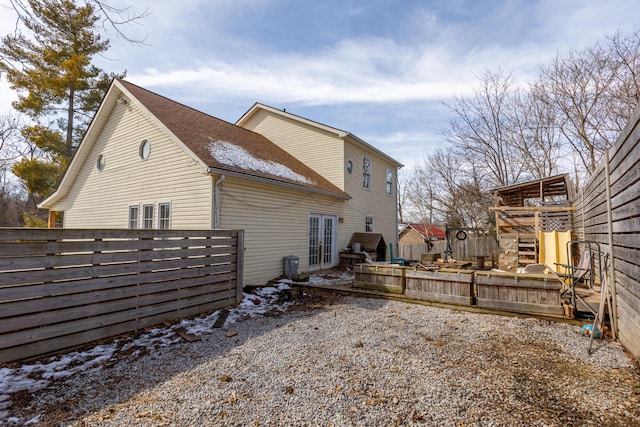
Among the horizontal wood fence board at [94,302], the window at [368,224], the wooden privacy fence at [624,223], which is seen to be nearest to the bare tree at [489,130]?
the window at [368,224]

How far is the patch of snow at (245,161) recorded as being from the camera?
29.9ft

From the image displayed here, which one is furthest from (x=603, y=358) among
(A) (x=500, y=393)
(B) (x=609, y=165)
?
(B) (x=609, y=165)

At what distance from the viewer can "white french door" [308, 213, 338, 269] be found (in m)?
11.5

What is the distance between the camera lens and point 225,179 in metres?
8.27

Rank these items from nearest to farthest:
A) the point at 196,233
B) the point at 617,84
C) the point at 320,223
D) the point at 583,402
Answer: the point at 583,402 < the point at 196,233 < the point at 320,223 < the point at 617,84

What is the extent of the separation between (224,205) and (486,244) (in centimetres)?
1077

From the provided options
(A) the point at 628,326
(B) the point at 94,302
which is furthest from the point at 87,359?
(A) the point at 628,326

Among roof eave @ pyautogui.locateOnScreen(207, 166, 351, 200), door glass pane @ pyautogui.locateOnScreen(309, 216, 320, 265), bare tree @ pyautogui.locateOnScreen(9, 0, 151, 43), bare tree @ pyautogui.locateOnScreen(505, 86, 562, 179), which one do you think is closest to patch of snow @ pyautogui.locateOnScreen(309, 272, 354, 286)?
door glass pane @ pyautogui.locateOnScreen(309, 216, 320, 265)

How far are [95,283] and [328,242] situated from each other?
871 centimetres

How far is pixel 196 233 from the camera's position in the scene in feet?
19.1

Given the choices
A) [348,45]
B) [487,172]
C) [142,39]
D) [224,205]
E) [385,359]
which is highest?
[348,45]

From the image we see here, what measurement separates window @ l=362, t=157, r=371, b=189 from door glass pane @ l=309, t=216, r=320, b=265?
4.24 meters

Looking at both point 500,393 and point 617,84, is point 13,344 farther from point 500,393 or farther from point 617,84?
point 617,84

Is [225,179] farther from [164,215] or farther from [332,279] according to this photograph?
[332,279]
